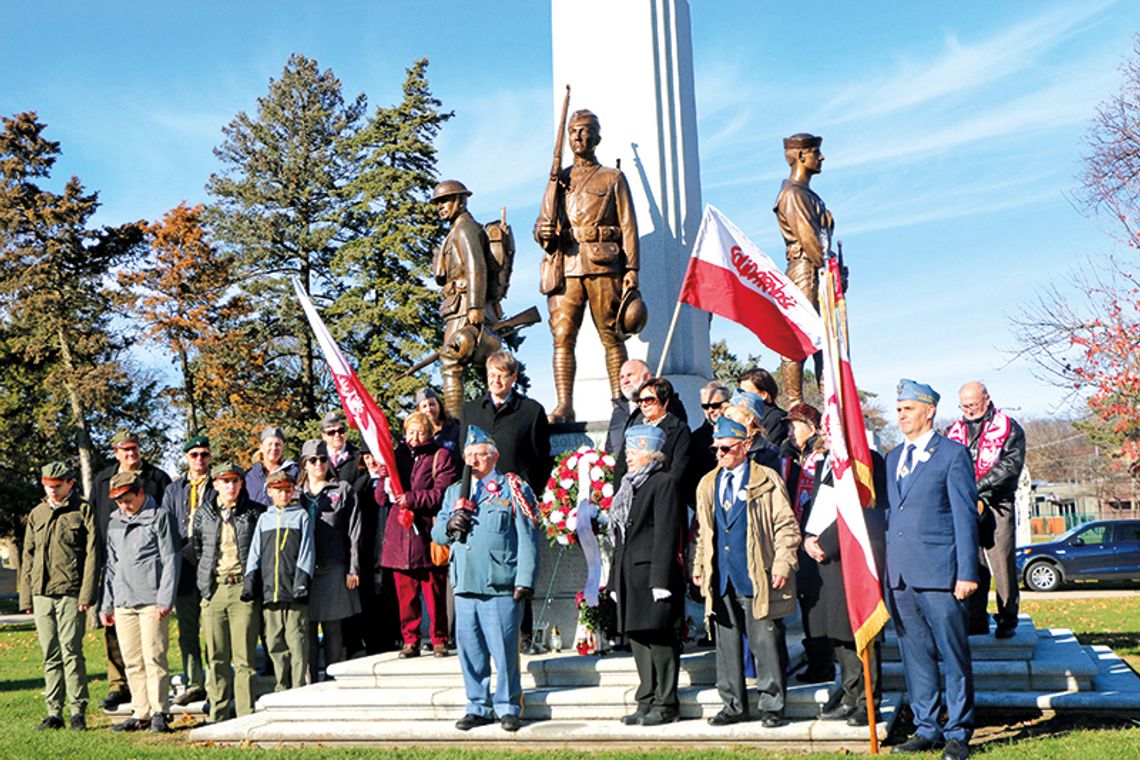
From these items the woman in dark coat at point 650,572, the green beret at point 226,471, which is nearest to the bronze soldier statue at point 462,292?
the green beret at point 226,471

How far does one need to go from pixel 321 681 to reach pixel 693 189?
5.70 meters

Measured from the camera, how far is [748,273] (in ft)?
28.5

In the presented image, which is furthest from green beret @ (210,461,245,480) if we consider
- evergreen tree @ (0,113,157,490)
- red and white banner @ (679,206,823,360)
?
evergreen tree @ (0,113,157,490)

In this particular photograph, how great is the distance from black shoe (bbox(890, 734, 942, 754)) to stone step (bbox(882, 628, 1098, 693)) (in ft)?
4.69

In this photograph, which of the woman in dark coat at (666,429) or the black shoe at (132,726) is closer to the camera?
the woman in dark coat at (666,429)

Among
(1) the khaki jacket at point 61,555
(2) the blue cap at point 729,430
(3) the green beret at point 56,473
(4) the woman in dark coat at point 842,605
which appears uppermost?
(3) the green beret at point 56,473

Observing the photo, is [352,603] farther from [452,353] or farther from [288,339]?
[288,339]

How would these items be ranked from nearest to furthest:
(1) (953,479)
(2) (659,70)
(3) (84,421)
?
(1) (953,479)
(2) (659,70)
(3) (84,421)

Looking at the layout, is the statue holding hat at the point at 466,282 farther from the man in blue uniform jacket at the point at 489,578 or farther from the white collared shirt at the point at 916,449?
the white collared shirt at the point at 916,449

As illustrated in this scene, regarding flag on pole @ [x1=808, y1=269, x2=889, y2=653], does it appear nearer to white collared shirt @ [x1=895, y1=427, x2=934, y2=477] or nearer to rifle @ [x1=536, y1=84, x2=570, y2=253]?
white collared shirt @ [x1=895, y1=427, x2=934, y2=477]

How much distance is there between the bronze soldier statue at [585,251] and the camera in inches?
398

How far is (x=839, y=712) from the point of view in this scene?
23.9 feet

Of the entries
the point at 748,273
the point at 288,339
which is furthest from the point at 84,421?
the point at 748,273

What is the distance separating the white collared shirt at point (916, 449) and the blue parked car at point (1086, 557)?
17986mm
